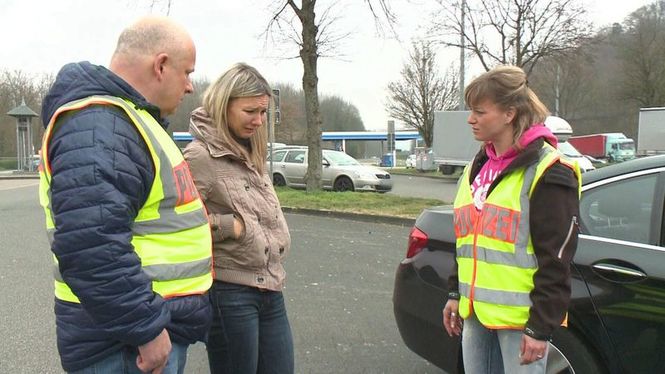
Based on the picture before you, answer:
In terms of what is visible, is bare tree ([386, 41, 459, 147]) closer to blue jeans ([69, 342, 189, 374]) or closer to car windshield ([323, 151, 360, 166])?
car windshield ([323, 151, 360, 166])

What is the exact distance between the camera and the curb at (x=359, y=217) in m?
10.2

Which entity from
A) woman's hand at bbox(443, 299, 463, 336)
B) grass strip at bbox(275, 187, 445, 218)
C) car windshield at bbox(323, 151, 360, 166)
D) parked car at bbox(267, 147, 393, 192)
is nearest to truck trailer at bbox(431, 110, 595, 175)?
car windshield at bbox(323, 151, 360, 166)

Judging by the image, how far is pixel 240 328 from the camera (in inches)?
83.5

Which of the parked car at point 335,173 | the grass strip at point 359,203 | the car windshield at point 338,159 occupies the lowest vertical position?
the grass strip at point 359,203

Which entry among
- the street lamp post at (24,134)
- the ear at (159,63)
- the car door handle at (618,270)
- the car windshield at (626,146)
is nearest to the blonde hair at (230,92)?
the ear at (159,63)

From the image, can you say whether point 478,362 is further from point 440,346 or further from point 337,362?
point 337,362

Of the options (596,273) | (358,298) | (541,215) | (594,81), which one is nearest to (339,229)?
(358,298)

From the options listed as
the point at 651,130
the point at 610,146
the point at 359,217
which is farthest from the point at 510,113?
the point at 610,146

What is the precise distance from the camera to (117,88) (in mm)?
1553

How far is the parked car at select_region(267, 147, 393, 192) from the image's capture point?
52.4ft

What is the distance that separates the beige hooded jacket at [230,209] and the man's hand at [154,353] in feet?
1.81

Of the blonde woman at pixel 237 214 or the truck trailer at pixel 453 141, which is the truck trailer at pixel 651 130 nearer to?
the truck trailer at pixel 453 141

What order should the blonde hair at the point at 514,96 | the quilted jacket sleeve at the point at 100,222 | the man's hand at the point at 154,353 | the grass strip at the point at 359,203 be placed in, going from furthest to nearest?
the grass strip at the point at 359,203 → the blonde hair at the point at 514,96 → the man's hand at the point at 154,353 → the quilted jacket sleeve at the point at 100,222

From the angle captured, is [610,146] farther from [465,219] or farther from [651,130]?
[465,219]
